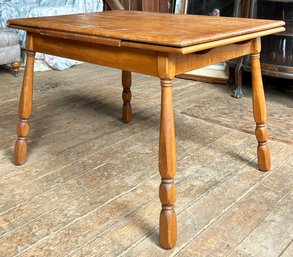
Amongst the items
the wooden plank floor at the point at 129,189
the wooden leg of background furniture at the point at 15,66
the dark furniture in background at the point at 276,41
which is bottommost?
the wooden plank floor at the point at 129,189

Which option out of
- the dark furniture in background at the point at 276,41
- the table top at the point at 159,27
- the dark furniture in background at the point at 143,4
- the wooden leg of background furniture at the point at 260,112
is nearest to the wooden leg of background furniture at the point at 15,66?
the dark furniture in background at the point at 143,4

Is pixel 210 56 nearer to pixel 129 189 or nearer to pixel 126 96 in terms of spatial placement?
pixel 129 189

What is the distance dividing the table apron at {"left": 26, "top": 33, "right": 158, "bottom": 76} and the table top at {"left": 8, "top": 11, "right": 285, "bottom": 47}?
55 mm

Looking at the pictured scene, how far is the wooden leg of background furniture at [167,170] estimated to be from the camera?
1.09 metres

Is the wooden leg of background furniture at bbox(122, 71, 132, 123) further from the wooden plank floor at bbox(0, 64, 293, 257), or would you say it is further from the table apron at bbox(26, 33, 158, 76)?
the table apron at bbox(26, 33, 158, 76)

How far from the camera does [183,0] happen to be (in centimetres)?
309

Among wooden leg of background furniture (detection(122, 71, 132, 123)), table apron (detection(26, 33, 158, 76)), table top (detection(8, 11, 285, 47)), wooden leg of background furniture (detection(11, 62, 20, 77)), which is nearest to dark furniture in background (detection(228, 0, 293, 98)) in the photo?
wooden leg of background furniture (detection(122, 71, 132, 123))

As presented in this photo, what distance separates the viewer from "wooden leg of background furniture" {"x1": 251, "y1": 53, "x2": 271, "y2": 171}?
57.4 inches

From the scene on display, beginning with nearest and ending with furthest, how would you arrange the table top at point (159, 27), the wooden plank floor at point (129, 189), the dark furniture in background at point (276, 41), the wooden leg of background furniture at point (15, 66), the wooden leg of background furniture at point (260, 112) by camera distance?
the table top at point (159, 27) → the wooden plank floor at point (129, 189) → the wooden leg of background furniture at point (260, 112) → the dark furniture in background at point (276, 41) → the wooden leg of background furniture at point (15, 66)

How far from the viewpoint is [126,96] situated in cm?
202

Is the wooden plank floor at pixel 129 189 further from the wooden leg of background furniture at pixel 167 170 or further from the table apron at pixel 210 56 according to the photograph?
the table apron at pixel 210 56

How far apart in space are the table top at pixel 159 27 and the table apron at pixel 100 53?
5 cm

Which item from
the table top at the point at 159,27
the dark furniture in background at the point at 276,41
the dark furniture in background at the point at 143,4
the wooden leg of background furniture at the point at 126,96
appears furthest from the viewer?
the dark furniture in background at the point at 143,4

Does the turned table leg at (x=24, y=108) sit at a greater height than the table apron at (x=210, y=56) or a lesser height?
lesser
